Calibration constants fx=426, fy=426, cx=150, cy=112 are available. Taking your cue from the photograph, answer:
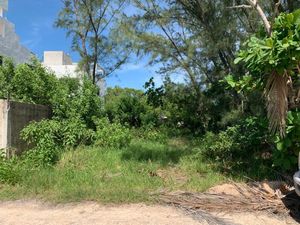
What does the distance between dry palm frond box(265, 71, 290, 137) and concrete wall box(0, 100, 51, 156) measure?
6.25 meters

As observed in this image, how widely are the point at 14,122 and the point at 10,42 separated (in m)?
22.0

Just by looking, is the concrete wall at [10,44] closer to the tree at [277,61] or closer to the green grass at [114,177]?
the green grass at [114,177]

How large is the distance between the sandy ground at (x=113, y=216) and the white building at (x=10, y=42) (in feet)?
77.9

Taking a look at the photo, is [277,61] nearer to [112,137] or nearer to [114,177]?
[114,177]

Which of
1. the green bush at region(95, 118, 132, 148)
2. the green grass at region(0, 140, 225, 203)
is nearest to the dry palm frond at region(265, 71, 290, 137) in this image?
the green grass at region(0, 140, 225, 203)

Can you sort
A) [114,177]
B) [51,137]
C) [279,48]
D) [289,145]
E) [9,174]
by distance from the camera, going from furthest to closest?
[51,137]
[114,177]
[9,174]
[289,145]
[279,48]

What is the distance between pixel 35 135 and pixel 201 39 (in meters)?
6.51

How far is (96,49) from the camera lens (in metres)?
23.2

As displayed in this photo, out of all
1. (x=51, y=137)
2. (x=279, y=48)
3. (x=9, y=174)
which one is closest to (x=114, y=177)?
(x=9, y=174)

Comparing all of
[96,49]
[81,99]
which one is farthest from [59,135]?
[96,49]

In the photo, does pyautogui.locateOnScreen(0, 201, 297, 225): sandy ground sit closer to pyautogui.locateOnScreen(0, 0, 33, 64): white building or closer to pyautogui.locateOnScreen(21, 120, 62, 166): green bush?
pyautogui.locateOnScreen(21, 120, 62, 166): green bush

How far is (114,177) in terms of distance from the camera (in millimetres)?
9562

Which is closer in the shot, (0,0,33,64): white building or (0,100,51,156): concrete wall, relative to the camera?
(0,100,51,156): concrete wall

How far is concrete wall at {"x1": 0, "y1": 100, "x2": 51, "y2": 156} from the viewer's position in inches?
410
